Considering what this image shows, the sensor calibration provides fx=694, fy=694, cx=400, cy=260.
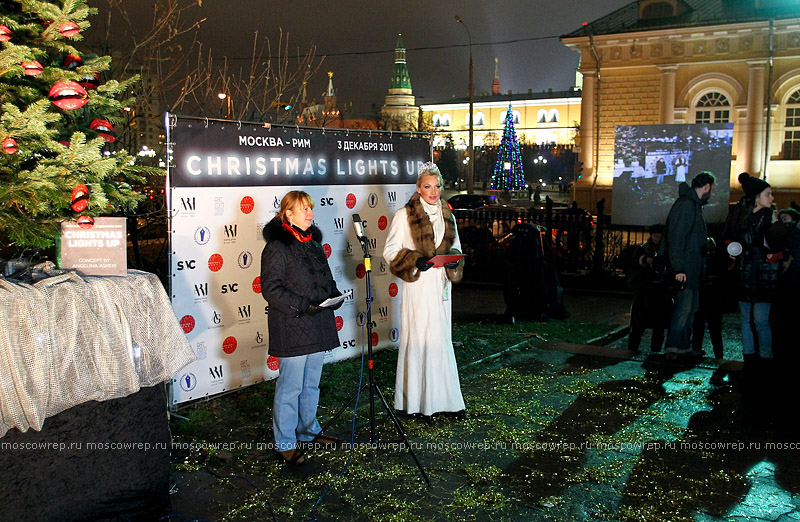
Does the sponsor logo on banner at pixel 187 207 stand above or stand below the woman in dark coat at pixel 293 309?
above

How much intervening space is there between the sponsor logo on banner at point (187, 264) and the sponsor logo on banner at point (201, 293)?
0.18 meters

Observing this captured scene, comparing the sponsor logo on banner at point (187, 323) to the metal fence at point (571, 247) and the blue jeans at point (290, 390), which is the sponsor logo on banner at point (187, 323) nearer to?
the blue jeans at point (290, 390)

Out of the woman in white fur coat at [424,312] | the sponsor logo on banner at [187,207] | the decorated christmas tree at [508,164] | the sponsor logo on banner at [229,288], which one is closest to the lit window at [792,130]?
the decorated christmas tree at [508,164]

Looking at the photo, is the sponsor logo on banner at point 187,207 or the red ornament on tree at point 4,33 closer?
the red ornament on tree at point 4,33

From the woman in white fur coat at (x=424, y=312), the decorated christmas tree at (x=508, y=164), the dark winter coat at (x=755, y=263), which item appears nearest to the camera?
the woman in white fur coat at (x=424, y=312)

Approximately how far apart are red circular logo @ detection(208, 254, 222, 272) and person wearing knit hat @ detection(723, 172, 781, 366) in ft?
17.9

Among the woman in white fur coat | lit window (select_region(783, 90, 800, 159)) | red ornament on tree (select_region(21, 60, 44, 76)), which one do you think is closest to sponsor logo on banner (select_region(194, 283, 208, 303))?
the woman in white fur coat

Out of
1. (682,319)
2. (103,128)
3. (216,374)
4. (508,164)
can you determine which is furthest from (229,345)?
(508,164)

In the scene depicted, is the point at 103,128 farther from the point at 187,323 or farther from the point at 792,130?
the point at 792,130

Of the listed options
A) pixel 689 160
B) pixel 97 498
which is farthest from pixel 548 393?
pixel 689 160

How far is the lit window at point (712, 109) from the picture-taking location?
35694 millimetres

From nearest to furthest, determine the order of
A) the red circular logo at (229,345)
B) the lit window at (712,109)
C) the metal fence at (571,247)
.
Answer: the red circular logo at (229,345), the metal fence at (571,247), the lit window at (712,109)

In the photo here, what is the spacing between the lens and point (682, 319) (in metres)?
8.19

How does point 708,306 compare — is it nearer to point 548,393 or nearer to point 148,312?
point 548,393
